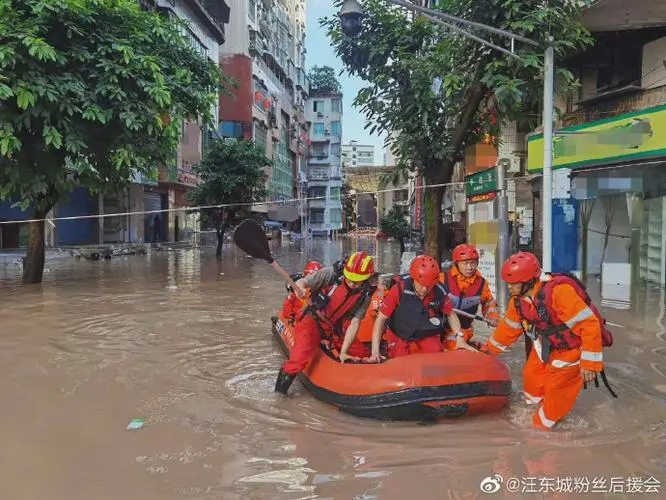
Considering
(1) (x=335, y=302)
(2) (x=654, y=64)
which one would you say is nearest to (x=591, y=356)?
(1) (x=335, y=302)

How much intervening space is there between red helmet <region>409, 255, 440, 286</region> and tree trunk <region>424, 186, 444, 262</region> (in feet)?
19.2

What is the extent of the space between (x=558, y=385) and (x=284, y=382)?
8.42ft

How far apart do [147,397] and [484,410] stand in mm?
3241

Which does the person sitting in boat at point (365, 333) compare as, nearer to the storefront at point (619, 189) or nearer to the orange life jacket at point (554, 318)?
the orange life jacket at point (554, 318)

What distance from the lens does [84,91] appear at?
1122 cm

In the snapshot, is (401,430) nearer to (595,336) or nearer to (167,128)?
(595,336)

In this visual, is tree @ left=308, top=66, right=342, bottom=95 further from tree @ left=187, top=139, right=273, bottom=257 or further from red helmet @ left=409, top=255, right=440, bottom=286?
red helmet @ left=409, top=255, right=440, bottom=286

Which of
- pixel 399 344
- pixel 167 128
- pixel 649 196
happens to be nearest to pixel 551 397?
pixel 399 344

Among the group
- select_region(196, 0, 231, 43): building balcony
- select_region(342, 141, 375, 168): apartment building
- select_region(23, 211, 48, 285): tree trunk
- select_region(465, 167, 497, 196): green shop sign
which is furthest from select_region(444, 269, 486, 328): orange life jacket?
select_region(342, 141, 375, 168): apartment building

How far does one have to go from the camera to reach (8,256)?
20531mm

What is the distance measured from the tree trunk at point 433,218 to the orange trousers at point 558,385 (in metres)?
6.23

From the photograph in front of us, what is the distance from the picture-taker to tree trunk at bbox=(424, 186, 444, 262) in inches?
425

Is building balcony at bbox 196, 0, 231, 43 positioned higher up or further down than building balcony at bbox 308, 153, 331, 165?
higher up

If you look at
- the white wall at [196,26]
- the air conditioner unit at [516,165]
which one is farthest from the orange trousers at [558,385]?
the white wall at [196,26]
